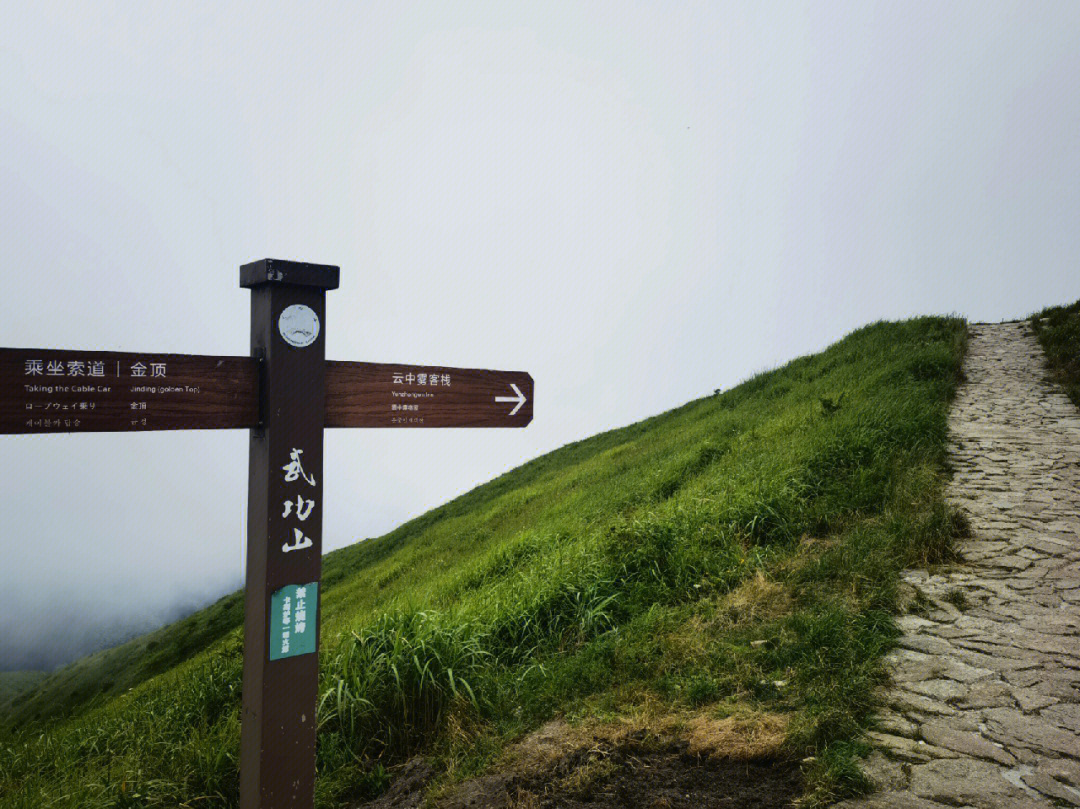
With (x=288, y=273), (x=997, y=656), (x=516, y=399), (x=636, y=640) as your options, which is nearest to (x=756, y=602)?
(x=636, y=640)

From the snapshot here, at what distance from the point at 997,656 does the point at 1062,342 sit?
39.4 ft

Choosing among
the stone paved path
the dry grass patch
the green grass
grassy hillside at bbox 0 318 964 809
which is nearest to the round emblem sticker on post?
grassy hillside at bbox 0 318 964 809

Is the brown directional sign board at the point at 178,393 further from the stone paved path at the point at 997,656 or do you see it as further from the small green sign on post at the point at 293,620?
the stone paved path at the point at 997,656

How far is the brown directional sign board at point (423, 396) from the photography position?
13.8ft

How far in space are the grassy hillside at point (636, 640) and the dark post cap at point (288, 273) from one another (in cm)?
284

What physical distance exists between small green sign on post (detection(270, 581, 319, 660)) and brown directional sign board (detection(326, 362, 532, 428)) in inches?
36.7

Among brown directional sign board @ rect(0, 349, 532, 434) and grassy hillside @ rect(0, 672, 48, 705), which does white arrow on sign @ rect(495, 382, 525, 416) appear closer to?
brown directional sign board @ rect(0, 349, 532, 434)

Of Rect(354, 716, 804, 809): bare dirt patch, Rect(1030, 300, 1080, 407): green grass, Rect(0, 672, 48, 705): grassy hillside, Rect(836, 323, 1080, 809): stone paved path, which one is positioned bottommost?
Rect(0, 672, 48, 705): grassy hillside

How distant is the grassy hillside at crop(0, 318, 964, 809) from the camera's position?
4758mm

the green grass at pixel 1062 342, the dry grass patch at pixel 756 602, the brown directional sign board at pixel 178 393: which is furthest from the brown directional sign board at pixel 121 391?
the green grass at pixel 1062 342

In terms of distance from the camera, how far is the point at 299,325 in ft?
13.1

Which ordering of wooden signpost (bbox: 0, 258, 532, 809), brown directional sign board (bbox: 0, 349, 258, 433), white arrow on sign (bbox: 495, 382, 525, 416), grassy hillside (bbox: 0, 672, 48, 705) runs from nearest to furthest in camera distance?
brown directional sign board (bbox: 0, 349, 258, 433) → wooden signpost (bbox: 0, 258, 532, 809) → white arrow on sign (bbox: 495, 382, 525, 416) → grassy hillside (bbox: 0, 672, 48, 705)

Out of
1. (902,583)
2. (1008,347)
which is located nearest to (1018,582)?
(902,583)

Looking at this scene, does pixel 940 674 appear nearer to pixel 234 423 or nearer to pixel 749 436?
pixel 234 423
